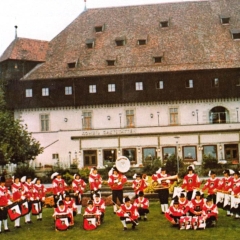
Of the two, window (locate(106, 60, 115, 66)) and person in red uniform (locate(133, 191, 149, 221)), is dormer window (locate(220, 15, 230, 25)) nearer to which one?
window (locate(106, 60, 115, 66))

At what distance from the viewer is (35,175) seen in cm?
4203

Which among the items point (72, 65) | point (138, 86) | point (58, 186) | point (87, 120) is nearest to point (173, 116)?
point (138, 86)

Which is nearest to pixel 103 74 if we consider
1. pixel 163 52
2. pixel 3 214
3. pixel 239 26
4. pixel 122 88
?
pixel 122 88

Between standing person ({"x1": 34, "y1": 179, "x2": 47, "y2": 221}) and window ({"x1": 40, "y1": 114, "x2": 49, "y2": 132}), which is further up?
window ({"x1": 40, "y1": 114, "x2": 49, "y2": 132})

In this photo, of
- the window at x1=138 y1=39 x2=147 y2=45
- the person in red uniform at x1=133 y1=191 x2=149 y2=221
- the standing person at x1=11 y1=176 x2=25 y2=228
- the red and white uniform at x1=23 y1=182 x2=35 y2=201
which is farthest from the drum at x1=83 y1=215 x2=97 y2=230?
the window at x1=138 y1=39 x2=147 y2=45

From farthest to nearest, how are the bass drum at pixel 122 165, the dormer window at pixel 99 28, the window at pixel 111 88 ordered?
the dormer window at pixel 99 28, the window at pixel 111 88, the bass drum at pixel 122 165

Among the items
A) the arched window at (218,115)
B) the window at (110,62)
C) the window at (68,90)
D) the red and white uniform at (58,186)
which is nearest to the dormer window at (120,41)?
the window at (110,62)

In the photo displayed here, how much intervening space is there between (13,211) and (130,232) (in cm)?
484

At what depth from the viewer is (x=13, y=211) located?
780 inches

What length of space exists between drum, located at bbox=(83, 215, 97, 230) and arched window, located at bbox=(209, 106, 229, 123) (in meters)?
31.2

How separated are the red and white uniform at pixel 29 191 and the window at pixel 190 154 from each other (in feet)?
87.9

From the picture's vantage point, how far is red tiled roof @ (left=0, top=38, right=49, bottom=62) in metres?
52.9

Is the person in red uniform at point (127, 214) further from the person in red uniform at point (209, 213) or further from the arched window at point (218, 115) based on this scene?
the arched window at point (218, 115)

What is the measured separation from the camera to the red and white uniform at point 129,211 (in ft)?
61.8
